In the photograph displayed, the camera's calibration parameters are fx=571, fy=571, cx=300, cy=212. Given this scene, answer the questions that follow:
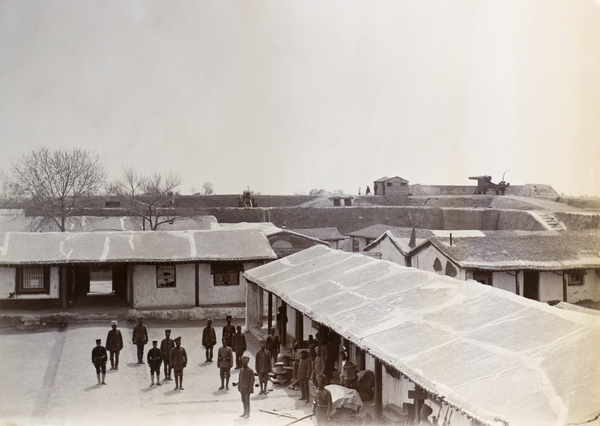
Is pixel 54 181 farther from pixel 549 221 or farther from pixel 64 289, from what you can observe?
pixel 549 221

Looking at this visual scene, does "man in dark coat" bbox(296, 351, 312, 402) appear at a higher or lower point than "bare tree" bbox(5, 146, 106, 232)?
lower

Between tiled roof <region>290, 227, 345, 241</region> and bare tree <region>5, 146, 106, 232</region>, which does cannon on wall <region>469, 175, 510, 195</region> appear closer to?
tiled roof <region>290, 227, 345, 241</region>

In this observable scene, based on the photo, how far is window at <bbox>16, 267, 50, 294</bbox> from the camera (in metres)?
20.9

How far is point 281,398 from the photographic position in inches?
480

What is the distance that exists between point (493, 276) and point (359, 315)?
32.9 feet

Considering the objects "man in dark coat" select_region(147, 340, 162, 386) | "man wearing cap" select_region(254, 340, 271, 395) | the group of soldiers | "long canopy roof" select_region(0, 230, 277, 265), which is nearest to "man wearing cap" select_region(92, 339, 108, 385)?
the group of soldiers

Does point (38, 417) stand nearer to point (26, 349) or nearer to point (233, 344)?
point (233, 344)

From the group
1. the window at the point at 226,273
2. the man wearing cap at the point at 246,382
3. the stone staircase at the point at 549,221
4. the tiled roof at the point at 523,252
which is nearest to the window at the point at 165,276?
the window at the point at 226,273

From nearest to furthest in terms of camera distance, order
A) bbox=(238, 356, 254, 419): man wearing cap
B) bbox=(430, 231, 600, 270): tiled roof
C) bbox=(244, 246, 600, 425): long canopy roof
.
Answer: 1. bbox=(244, 246, 600, 425): long canopy roof
2. bbox=(238, 356, 254, 419): man wearing cap
3. bbox=(430, 231, 600, 270): tiled roof

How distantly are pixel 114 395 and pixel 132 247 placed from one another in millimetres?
10031

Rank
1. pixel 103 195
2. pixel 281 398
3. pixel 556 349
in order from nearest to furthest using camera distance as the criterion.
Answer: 1. pixel 556 349
2. pixel 281 398
3. pixel 103 195

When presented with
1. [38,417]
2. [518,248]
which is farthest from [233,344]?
[518,248]

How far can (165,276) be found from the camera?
21406mm

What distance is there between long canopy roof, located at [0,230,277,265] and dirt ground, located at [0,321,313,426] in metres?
4.46
